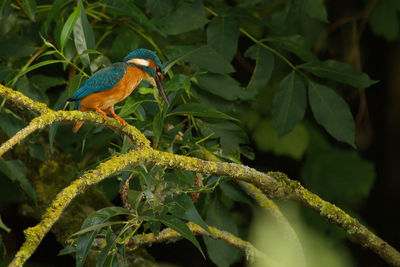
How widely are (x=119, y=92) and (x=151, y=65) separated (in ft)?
0.45

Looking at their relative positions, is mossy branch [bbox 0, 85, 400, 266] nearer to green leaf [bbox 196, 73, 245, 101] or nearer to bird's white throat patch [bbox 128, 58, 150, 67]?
bird's white throat patch [bbox 128, 58, 150, 67]

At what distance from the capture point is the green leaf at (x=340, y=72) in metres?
2.60

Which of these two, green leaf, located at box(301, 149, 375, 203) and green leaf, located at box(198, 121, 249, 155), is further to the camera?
green leaf, located at box(301, 149, 375, 203)

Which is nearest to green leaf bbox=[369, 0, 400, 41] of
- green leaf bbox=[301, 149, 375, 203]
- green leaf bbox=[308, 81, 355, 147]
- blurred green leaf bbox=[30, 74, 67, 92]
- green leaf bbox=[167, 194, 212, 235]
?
green leaf bbox=[301, 149, 375, 203]

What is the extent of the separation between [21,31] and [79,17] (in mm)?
792

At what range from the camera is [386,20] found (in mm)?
3734

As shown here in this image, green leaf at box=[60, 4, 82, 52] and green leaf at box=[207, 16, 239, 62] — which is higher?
green leaf at box=[60, 4, 82, 52]

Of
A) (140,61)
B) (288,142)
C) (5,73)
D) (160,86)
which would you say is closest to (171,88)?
(160,86)

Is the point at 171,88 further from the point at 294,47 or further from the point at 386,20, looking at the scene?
the point at 386,20

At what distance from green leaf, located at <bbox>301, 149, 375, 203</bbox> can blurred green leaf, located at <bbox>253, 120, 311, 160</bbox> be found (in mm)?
289

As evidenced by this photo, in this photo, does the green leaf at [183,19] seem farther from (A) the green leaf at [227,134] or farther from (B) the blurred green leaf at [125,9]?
(A) the green leaf at [227,134]

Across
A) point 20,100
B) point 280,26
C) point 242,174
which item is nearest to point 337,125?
point 280,26

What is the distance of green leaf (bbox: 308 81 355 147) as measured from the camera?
98.3 inches

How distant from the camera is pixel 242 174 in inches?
73.0
